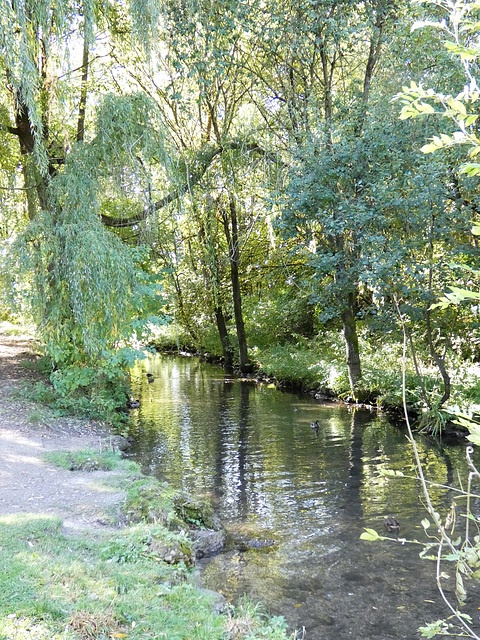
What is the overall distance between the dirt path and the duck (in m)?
3.17

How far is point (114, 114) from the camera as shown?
8.46 metres

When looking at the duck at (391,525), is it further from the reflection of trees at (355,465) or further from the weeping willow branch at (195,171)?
the weeping willow branch at (195,171)

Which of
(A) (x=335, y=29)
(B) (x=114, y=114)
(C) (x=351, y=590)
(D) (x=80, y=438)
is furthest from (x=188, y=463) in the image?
(A) (x=335, y=29)

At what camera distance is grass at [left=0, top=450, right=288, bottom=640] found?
3.15 meters

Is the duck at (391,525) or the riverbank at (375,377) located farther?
the riverbank at (375,377)

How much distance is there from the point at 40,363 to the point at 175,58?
7423 millimetres

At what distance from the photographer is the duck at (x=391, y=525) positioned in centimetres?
596

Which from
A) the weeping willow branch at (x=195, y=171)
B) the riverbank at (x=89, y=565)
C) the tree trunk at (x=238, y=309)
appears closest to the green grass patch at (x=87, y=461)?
the riverbank at (x=89, y=565)

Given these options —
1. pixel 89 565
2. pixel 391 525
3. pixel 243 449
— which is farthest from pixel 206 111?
pixel 89 565

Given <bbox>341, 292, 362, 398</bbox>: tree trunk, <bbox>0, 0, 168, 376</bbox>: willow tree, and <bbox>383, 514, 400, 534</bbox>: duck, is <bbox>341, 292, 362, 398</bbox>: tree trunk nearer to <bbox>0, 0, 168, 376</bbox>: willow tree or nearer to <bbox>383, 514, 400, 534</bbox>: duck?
<bbox>0, 0, 168, 376</bbox>: willow tree

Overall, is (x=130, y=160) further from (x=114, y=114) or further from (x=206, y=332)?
(x=206, y=332)

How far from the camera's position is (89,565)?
4.03 m

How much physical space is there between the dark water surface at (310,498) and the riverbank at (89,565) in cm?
71

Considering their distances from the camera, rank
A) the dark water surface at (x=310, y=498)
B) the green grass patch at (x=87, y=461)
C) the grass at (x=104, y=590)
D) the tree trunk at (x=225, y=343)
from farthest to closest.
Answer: the tree trunk at (x=225, y=343) < the green grass patch at (x=87, y=461) < the dark water surface at (x=310, y=498) < the grass at (x=104, y=590)
